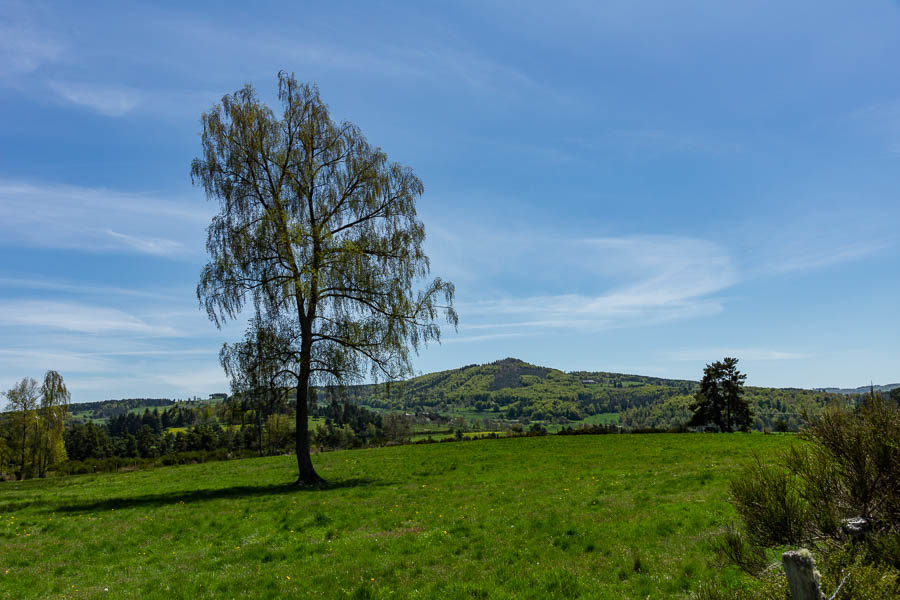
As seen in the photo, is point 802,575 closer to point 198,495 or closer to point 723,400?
point 198,495

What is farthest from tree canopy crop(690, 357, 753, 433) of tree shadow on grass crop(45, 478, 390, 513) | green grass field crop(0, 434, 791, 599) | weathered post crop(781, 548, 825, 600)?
weathered post crop(781, 548, 825, 600)

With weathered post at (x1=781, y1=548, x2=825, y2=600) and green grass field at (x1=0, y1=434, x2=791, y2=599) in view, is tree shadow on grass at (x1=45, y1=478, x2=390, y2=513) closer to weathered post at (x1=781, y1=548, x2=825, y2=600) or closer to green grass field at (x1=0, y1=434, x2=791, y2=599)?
green grass field at (x1=0, y1=434, x2=791, y2=599)

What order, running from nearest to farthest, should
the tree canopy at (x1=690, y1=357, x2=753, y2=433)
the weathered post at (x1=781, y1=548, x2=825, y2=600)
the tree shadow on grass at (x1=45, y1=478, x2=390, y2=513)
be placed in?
the weathered post at (x1=781, y1=548, x2=825, y2=600) → the tree shadow on grass at (x1=45, y1=478, x2=390, y2=513) → the tree canopy at (x1=690, y1=357, x2=753, y2=433)

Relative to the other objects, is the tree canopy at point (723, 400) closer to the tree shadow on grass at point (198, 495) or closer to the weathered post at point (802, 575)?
the tree shadow on grass at point (198, 495)

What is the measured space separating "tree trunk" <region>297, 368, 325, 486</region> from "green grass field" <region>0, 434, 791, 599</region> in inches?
50.2

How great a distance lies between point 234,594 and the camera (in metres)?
9.05

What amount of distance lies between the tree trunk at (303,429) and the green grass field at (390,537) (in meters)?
1.28

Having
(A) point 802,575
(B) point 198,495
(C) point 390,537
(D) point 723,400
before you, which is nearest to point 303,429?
(B) point 198,495

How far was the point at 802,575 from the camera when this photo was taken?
4.18m

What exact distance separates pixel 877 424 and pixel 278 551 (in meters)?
12.6

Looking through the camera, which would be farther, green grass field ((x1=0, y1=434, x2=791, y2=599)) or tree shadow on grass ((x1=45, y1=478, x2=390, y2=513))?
tree shadow on grass ((x1=45, y1=478, x2=390, y2=513))

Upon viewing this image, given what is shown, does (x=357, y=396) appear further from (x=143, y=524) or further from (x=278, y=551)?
(x=278, y=551)

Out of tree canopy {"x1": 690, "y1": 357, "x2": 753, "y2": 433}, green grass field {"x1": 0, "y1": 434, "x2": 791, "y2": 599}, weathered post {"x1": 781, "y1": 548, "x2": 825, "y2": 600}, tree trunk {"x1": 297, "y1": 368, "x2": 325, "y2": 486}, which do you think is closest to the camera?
weathered post {"x1": 781, "y1": 548, "x2": 825, "y2": 600}

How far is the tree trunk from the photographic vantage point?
23.1 m
